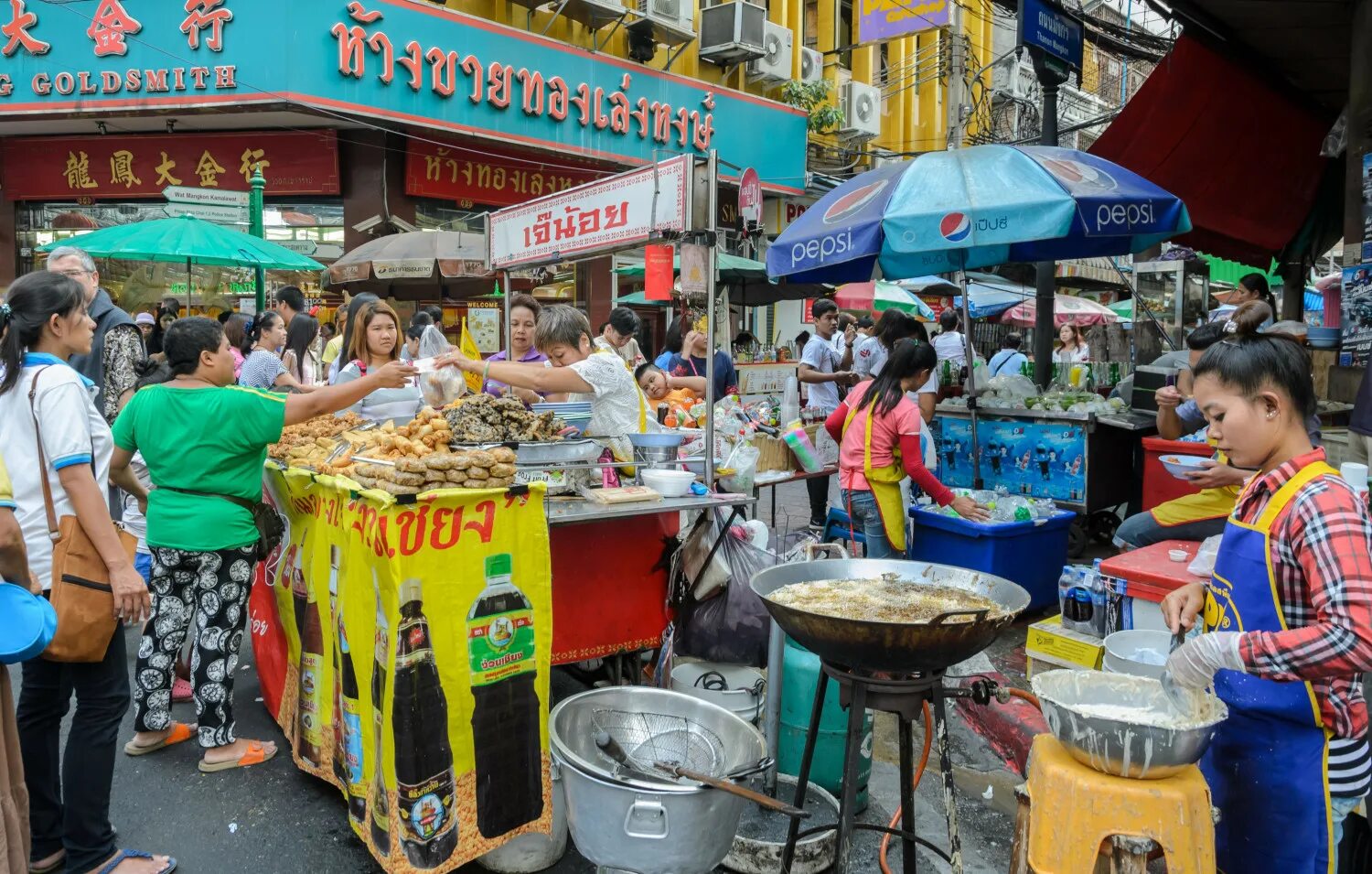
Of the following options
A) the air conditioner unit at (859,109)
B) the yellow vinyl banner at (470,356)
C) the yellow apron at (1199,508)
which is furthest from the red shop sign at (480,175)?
the yellow apron at (1199,508)

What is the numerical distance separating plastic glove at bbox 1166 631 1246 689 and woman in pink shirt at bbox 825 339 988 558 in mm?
2998

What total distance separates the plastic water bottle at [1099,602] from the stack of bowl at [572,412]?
257 cm

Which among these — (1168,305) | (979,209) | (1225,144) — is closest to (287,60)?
(979,209)

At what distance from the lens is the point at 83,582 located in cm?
284

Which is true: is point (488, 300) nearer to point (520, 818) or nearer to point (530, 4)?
point (530, 4)

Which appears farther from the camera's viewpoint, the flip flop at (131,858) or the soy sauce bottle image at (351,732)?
the soy sauce bottle image at (351,732)

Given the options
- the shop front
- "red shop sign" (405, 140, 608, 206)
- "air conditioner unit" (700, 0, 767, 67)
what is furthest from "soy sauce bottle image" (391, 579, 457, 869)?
"air conditioner unit" (700, 0, 767, 67)

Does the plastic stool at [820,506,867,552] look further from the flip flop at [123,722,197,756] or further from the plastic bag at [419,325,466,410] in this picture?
the flip flop at [123,722,197,756]

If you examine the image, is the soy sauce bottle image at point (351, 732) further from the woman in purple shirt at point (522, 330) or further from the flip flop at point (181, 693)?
the woman in purple shirt at point (522, 330)

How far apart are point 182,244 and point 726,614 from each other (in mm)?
7443

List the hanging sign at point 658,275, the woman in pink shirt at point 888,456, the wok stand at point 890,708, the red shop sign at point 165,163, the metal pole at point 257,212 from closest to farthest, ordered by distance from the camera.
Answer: the wok stand at point 890,708, the woman in pink shirt at point 888,456, the hanging sign at point 658,275, the metal pole at point 257,212, the red shop sign at point 165,163

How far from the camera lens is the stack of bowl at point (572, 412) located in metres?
4.18

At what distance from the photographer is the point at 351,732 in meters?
3.22

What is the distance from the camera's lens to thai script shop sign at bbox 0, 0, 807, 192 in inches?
453
